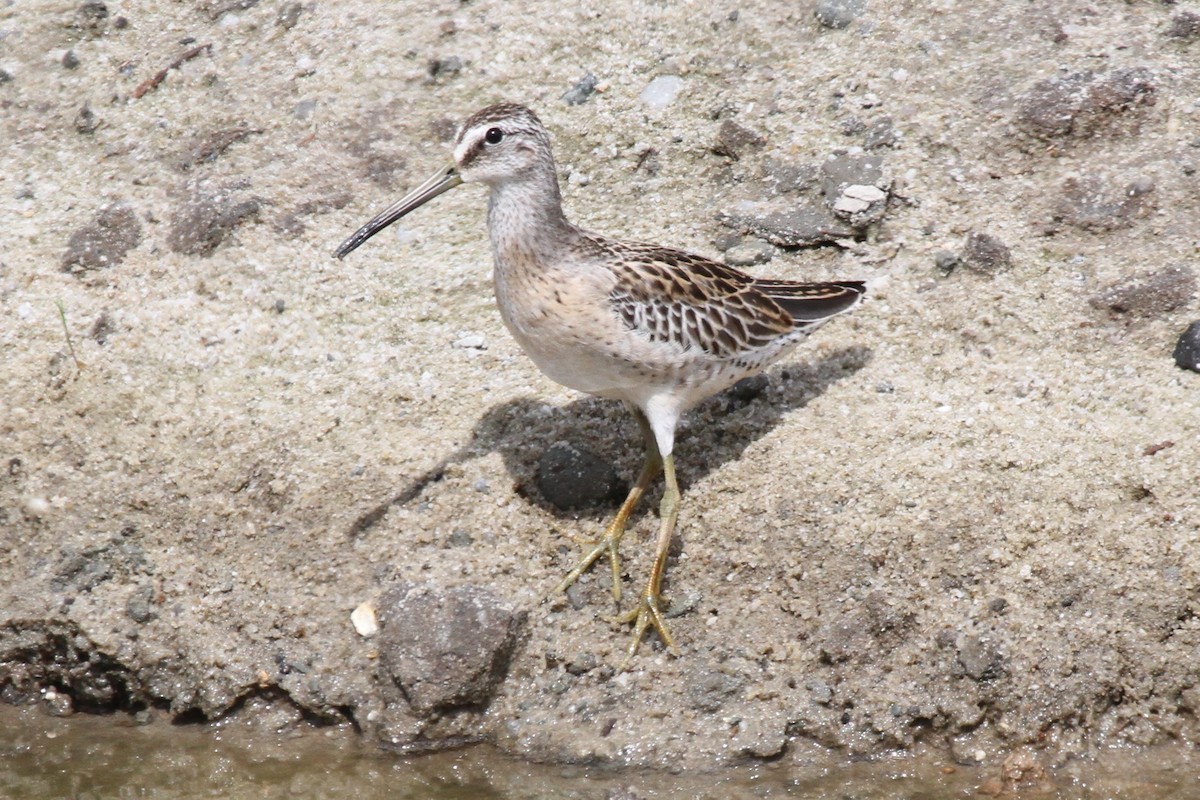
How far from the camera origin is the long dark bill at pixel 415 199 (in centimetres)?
516

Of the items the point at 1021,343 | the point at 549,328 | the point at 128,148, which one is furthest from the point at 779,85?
the point at 128,148

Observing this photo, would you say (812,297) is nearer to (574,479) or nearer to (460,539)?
(574,479)

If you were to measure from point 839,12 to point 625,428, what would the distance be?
8.39ft

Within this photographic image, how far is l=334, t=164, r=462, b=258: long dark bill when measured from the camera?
516 cm

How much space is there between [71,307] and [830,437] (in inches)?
130

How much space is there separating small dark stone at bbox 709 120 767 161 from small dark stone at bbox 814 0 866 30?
0.77m

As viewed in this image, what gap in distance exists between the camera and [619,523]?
16.8 ft

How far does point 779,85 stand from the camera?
6.59 metres

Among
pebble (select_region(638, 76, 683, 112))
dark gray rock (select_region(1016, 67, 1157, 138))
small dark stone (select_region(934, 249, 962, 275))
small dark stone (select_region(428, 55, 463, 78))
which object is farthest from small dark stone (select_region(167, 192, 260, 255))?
dark gray rock (select_region(1016, 67, 1157, 138))

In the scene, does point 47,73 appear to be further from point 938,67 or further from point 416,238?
point 938,67

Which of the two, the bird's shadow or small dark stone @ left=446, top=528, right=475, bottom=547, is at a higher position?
the bird's shadow

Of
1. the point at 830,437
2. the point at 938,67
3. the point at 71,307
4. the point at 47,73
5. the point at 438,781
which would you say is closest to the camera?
the point at 438,781

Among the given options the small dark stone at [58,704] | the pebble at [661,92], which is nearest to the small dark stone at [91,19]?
the pebble at [661,92]

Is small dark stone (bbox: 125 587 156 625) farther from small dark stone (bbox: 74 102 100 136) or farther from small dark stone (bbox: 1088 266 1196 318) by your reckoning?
small dark stone (bbox: 1088 266 1196 318)
